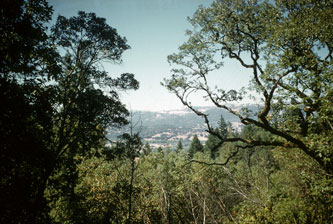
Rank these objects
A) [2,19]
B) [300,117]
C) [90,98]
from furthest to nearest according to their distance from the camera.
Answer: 1. [90,98]
2. [300,117]
3. [2,19]

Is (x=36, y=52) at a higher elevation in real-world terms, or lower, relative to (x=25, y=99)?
higher

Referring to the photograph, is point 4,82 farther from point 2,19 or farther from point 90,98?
point 90,98

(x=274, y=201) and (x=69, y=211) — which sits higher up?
(x=274, y=201)

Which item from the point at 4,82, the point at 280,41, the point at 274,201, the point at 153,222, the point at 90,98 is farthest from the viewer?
the point at 153,222

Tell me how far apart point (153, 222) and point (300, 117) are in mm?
11791

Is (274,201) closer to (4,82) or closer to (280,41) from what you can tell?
(280,41)

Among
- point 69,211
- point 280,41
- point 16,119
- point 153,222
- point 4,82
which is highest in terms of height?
point 280,41

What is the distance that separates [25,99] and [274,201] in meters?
11.8

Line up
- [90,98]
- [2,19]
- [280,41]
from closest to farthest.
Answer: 1. [2,19]
2. [280,41]
3. [90,98]

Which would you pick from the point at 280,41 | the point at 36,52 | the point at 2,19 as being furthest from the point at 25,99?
the point at 280,41

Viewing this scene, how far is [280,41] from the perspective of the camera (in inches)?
244

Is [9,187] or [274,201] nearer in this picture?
[9,187]

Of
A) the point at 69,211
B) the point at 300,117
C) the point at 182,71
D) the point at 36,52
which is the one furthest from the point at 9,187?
the point at 300,117

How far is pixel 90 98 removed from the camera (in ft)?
24.9
